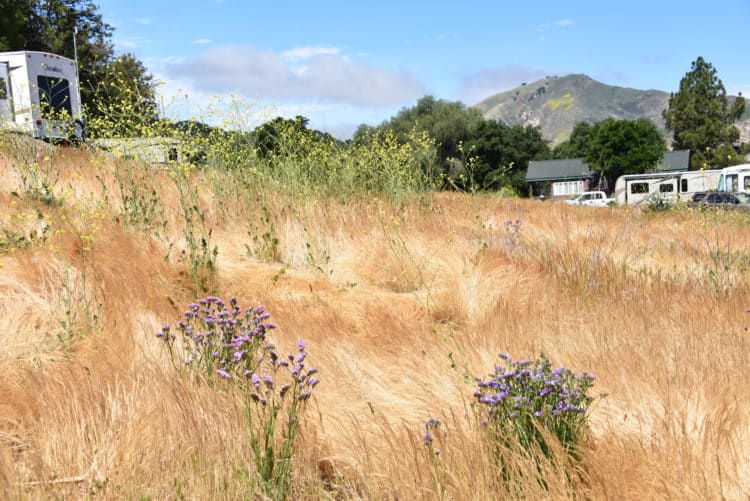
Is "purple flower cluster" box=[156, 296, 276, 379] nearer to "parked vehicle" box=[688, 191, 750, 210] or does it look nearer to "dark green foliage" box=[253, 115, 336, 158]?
"dark green foliage" box=[253, 115, 336, 158]

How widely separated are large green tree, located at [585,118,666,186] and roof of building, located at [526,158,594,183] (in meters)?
11.2

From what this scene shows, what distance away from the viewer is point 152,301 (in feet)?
13.3

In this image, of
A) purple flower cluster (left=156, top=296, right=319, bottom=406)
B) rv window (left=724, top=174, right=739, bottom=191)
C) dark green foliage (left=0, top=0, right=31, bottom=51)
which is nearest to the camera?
purple flower cluster (left=156, top=296, right=319, bottom=406)

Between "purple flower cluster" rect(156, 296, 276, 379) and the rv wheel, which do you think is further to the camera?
the rv wheel

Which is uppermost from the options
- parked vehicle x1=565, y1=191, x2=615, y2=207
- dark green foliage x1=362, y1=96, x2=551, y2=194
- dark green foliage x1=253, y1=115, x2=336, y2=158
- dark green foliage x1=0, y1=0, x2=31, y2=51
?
dark green foliage x1=0, y1=0, x2=31, y2=51

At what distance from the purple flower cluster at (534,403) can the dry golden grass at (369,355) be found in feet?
0.41

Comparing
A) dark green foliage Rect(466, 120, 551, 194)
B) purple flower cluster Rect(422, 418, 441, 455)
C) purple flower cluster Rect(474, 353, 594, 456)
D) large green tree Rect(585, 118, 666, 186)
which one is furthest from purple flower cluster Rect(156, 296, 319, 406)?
dark green foliage Rect(466, 120, 551, 194)

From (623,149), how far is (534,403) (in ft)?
176

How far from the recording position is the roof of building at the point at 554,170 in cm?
6538

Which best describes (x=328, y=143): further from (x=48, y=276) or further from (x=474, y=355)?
(x=474, y=355)

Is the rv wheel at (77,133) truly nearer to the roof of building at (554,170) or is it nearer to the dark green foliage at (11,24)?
the dark green foliage at (11,24)

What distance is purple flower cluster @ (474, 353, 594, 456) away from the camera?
2.14 meters

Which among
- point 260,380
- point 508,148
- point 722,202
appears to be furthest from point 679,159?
point 260,380

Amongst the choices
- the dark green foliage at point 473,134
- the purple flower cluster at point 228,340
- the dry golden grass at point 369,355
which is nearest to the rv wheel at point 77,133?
the dry golden grass at point 369,355
